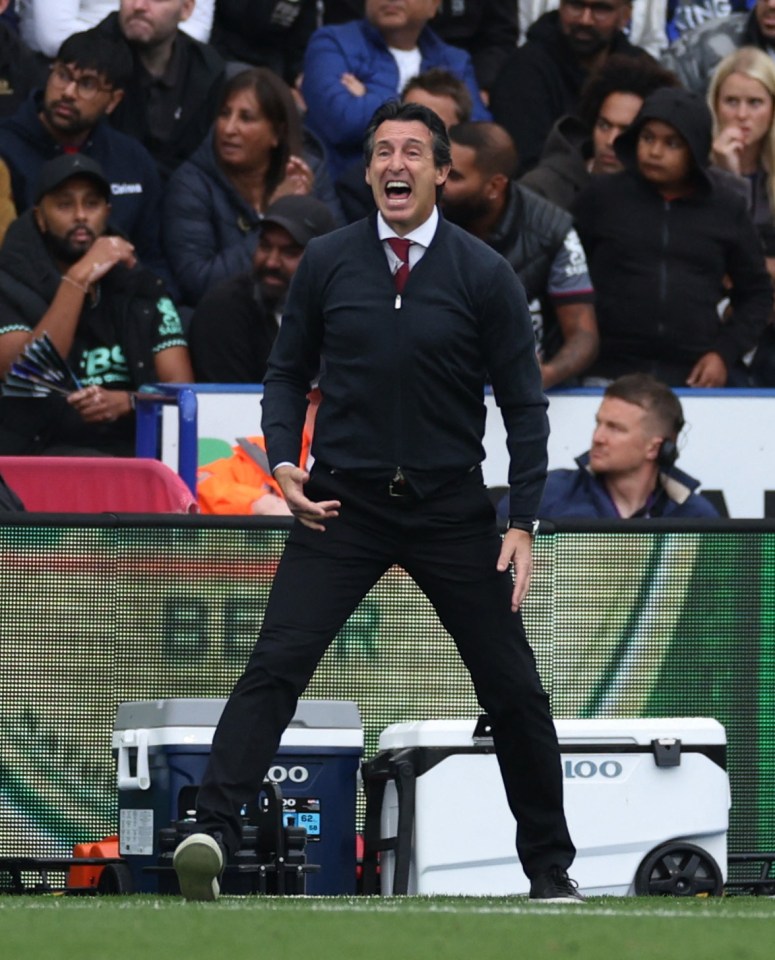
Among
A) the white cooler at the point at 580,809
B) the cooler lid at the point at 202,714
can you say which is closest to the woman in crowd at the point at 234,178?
the cooler lid at the point at 202,714

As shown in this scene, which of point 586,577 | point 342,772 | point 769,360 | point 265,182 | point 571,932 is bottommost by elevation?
point 571,932

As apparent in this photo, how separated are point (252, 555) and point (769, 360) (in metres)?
4.43

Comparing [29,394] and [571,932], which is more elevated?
[29,394]

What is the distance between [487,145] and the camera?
34.2 feet

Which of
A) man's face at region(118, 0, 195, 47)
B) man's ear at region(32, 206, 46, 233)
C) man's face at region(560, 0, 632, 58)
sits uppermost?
man's face at region(560, 0, 632, 58)

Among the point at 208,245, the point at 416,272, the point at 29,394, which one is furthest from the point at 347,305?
the point at 208,245

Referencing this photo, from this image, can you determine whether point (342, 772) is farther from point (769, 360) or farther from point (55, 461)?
point (769, 360)

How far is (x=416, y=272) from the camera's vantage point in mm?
6227

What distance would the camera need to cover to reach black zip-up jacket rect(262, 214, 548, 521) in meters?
6.18

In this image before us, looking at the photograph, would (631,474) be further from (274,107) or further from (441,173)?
(441,173)

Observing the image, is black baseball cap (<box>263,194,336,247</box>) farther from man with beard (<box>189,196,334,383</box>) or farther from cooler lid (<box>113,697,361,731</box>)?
cooler lid (<box>113,697,361,731</box>)

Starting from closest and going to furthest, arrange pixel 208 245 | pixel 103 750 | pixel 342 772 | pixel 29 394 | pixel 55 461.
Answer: pixel 342 772
pixel 103 750
pixel 55 461
pixel 29 394
pixel 208 245

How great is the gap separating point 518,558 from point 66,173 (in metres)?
4.71

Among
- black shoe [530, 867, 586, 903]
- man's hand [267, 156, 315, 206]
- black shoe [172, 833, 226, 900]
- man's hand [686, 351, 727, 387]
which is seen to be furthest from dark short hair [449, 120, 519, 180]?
black shoe [172, 833, 226, 900]
